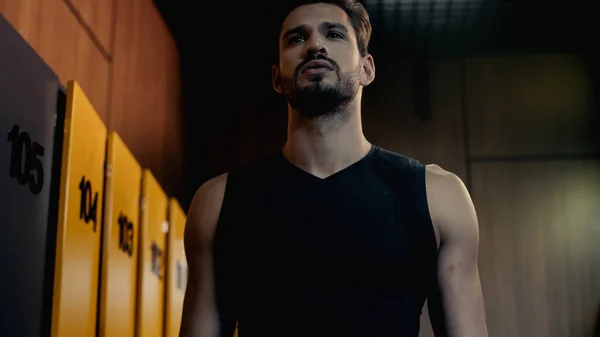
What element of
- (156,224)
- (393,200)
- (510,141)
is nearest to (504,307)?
(510,141)

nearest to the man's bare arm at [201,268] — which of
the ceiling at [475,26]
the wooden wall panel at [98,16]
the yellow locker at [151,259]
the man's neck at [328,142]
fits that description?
the man's neck at [328,142]

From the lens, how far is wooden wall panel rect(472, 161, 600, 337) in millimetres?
4012

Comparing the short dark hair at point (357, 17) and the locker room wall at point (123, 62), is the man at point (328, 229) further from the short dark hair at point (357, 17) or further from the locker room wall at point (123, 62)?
the locker room wall at point (123, 62)

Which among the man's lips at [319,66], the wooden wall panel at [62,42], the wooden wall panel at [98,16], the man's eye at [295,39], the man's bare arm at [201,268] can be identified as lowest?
the man's bare arm at [201,268]

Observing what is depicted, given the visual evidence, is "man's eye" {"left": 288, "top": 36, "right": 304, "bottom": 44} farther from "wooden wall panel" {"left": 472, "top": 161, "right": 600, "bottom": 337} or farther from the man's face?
"wooden wall panel" {"left": 472, "top": 161, "right": 600, "bottom": 337}

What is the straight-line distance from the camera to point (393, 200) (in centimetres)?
117

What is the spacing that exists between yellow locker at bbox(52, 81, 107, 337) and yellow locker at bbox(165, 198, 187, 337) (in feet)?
3.45

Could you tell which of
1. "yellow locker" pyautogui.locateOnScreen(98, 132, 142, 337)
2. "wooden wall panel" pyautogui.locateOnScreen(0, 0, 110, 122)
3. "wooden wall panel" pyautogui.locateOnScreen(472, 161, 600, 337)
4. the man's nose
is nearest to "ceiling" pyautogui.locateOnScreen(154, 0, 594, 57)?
"wooden wall panel" pyautogui.locateOnScreen(472, 161, 600, 337)

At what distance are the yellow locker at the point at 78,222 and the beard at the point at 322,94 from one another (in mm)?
755

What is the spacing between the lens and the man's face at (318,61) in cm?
119

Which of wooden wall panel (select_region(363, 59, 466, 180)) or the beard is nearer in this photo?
the beard

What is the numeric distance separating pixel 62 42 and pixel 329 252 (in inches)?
54.6

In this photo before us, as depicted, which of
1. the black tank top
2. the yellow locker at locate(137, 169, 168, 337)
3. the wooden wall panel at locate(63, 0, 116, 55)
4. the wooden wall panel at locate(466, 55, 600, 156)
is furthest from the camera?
the wooden wall panel at locate(466, 55, 600, 156)

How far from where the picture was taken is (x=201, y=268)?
121cm
